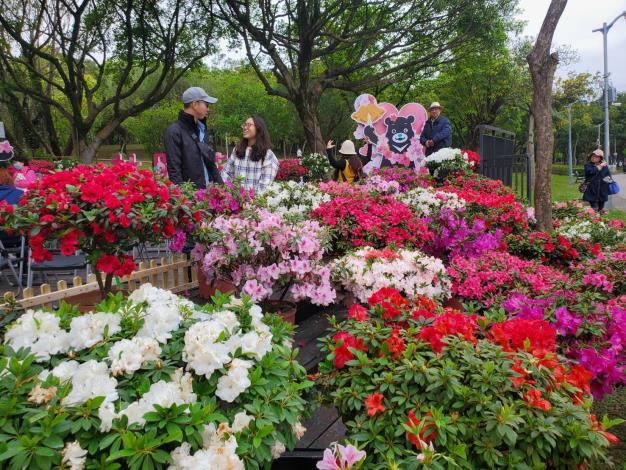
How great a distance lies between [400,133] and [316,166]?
3.63 metres

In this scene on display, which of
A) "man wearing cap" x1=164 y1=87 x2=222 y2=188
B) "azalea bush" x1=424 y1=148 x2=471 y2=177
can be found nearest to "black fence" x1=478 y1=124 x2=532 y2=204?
"azalea bush" x1=424 y1=148 x2=471 y2=177

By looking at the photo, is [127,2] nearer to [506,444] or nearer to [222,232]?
[222,232]

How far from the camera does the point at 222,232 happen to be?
3.59 metres

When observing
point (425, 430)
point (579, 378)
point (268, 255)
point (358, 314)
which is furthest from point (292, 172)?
point (425, 430)

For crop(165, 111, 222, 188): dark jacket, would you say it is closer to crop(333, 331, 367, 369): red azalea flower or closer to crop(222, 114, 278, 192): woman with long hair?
crop(222, 114, 278, 192): woman with long hair

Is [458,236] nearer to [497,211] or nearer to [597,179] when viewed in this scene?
[497,211]

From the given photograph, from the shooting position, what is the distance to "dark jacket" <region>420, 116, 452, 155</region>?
30.9 feet

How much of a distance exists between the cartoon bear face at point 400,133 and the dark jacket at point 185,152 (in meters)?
7.44

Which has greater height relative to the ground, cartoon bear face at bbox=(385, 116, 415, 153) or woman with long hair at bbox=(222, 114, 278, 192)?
cartoon bear face at bbox=(385, 116, 415, 153)

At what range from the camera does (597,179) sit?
11938 millimetres

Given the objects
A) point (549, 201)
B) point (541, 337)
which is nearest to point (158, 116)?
point (549, 201)

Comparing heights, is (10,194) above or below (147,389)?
above

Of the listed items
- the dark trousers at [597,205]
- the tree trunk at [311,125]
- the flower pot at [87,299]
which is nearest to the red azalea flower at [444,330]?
the flower pot at [87,299]

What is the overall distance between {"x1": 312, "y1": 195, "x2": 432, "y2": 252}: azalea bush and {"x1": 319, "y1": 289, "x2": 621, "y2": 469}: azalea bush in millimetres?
2397
